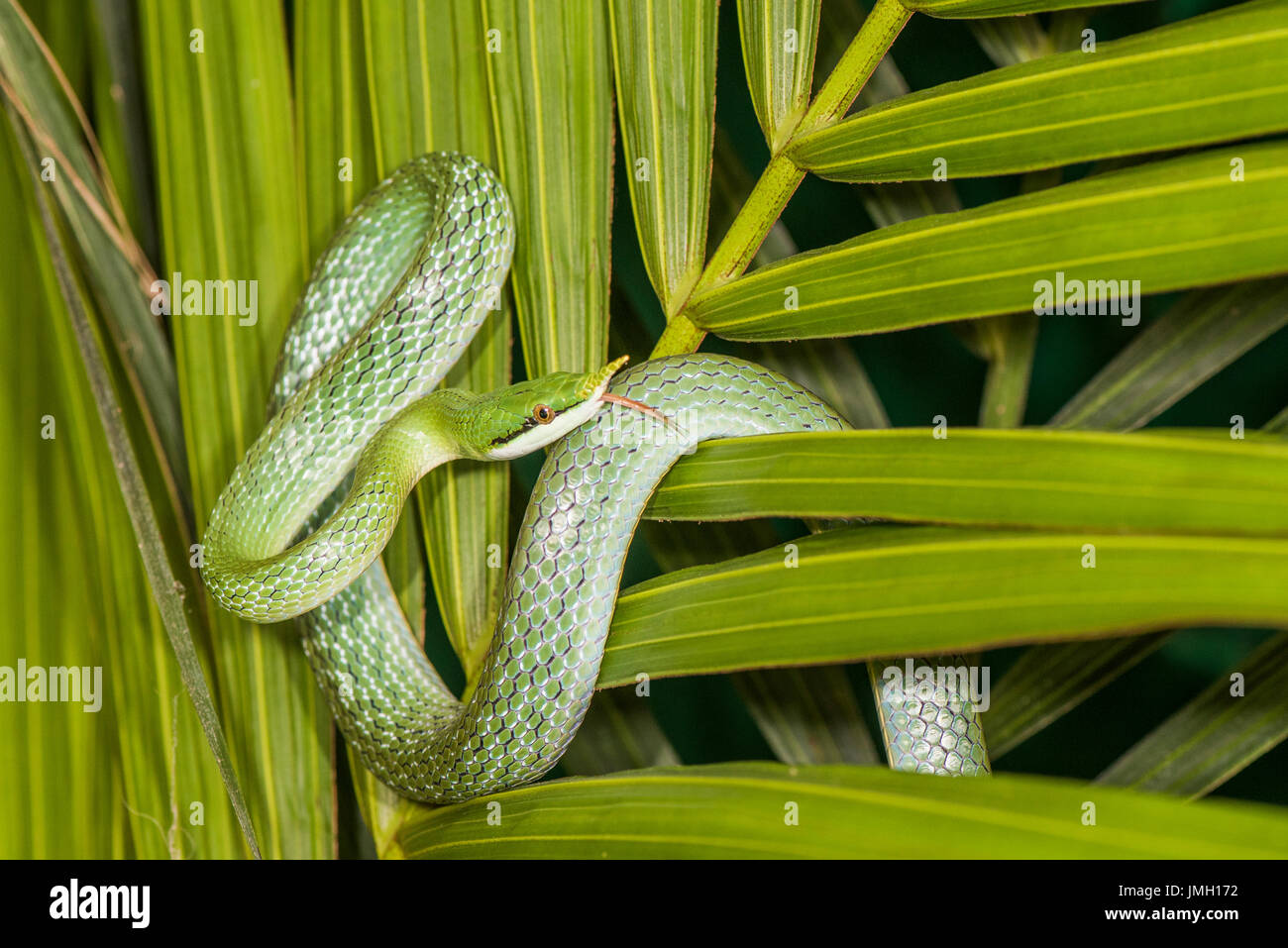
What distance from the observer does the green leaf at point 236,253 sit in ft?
3.03

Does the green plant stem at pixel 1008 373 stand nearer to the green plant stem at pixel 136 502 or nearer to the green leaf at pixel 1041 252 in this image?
the green leaf at pixel 1041 252

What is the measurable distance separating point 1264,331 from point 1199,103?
0.31 m

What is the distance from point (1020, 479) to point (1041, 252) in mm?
200

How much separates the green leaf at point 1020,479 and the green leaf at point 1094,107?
0.24 m

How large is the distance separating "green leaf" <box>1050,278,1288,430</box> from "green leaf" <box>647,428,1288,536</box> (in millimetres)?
383

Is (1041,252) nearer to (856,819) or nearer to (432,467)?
(856,819)

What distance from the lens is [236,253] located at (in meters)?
0.95

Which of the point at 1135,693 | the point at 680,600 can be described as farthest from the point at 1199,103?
the point at 1135,693

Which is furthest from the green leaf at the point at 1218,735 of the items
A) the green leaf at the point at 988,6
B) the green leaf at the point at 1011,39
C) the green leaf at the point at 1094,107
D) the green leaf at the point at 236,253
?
the green leaf at the point at 236,253

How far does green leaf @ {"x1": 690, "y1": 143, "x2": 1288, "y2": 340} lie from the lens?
58 cm
